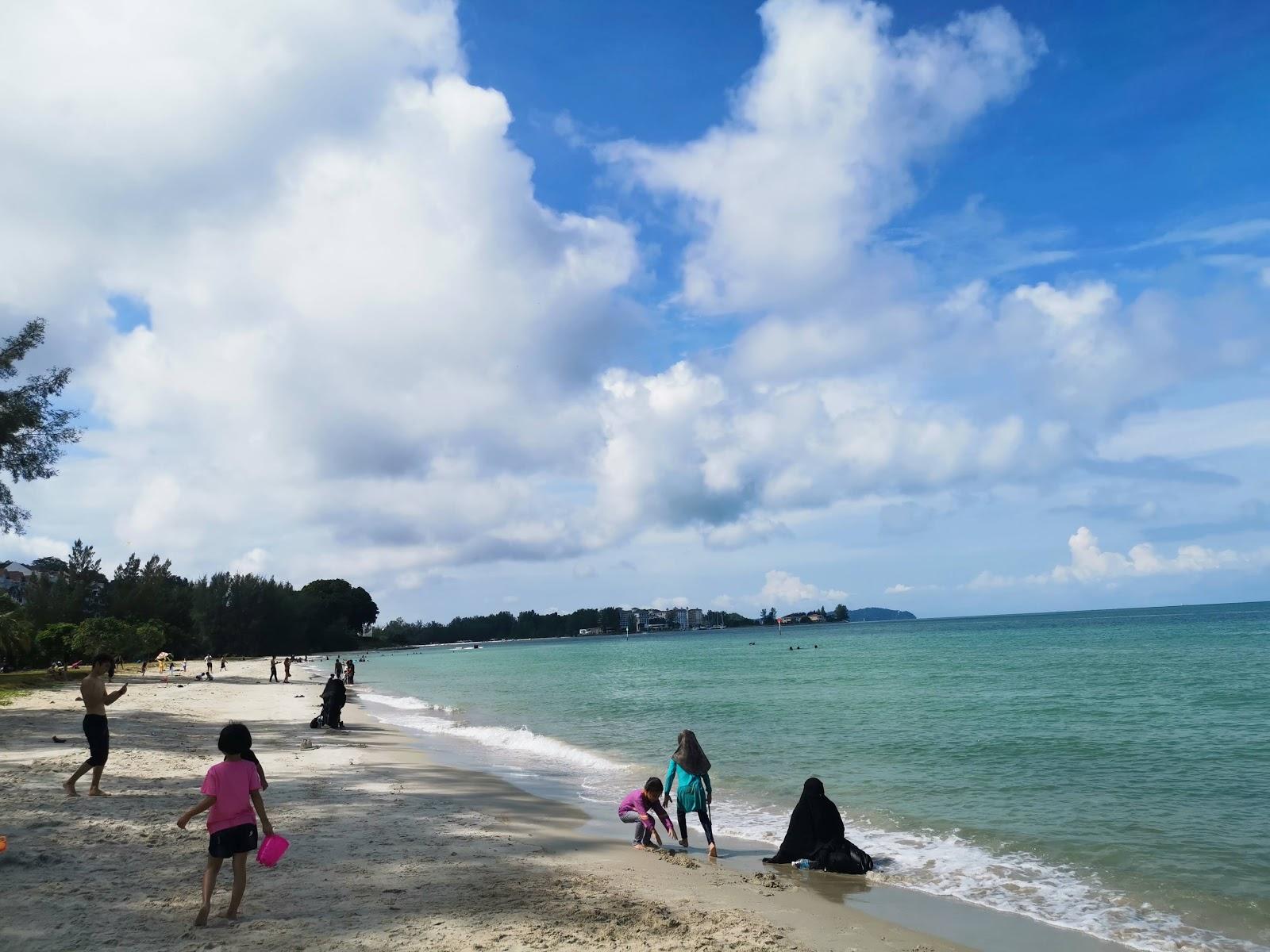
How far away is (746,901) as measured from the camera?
8461mm

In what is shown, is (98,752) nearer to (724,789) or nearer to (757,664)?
(724,789)

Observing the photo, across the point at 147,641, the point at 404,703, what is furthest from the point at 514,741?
the point at 147,641

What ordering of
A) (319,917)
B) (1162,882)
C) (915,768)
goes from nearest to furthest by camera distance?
1. (319,917)
2. (1162,882)
3. (915,768)

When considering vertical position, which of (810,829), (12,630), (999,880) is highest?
(12,630)

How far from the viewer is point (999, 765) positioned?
17.6 m

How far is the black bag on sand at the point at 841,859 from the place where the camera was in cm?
984

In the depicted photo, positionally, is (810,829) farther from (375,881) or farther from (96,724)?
(96,724)

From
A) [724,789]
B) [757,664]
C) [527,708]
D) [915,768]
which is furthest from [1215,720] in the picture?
[757,664]

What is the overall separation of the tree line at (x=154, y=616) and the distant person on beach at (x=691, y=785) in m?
25.8

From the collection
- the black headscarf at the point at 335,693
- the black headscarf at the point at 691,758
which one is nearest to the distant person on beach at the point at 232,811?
the black headscarf at the point at 691,758

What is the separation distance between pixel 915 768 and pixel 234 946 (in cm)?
1456

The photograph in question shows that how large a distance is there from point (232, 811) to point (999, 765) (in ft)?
52.5

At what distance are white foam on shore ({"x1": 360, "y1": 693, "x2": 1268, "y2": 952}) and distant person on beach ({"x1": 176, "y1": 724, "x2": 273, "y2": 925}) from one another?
6.93 meters

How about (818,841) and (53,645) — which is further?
(53,645)
